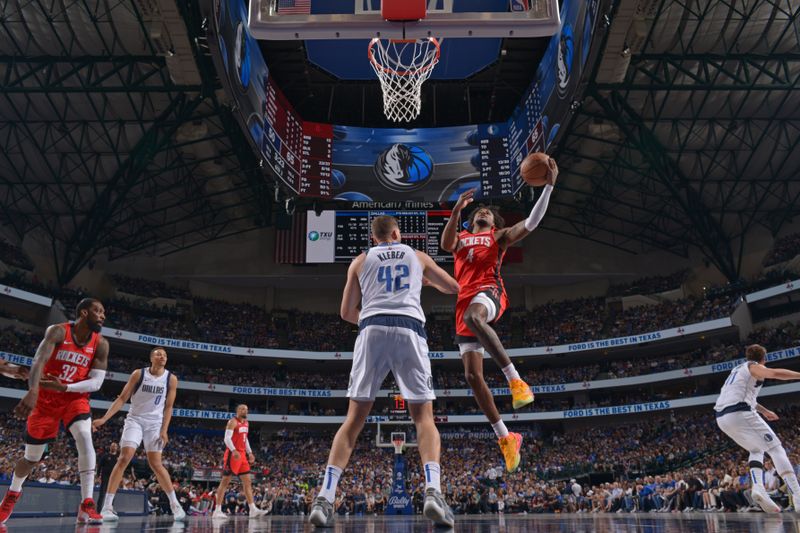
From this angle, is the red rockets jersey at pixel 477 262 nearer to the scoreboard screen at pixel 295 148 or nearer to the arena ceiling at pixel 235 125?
the arena ceiling at pixel 235 125

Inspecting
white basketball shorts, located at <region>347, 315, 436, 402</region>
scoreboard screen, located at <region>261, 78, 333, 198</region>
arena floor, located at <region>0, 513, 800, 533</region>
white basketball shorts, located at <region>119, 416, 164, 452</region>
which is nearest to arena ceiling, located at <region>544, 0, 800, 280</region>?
scoreboard screen, located at <region>261, 78, 333, 198</region>

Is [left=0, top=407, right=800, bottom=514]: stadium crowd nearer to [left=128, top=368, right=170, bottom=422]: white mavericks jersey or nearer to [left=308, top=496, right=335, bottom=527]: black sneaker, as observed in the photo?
[left=128, top=368, right=170, bottom=422]: white mavericks jersey

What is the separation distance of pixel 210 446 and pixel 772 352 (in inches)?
1049

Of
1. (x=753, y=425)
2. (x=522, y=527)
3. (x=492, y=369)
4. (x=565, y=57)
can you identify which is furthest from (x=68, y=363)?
(x=492, y=369)

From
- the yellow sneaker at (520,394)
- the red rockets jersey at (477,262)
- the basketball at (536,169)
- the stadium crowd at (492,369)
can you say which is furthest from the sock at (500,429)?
the stadium crowd at (492,369)

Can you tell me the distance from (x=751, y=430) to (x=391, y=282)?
20.0 ft

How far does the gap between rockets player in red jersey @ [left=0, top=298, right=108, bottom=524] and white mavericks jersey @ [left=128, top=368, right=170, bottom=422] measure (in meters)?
2.47

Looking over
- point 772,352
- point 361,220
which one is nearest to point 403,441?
point 361,220

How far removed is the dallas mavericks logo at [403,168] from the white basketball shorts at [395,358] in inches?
752

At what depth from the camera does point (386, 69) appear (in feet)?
48.3

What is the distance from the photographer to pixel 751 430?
816 cm

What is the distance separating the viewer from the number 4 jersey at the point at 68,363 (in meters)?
5.88

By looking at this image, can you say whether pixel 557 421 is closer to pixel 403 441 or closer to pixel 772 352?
pixel 772 352

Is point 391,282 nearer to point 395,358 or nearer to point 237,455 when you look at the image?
point 395,358
